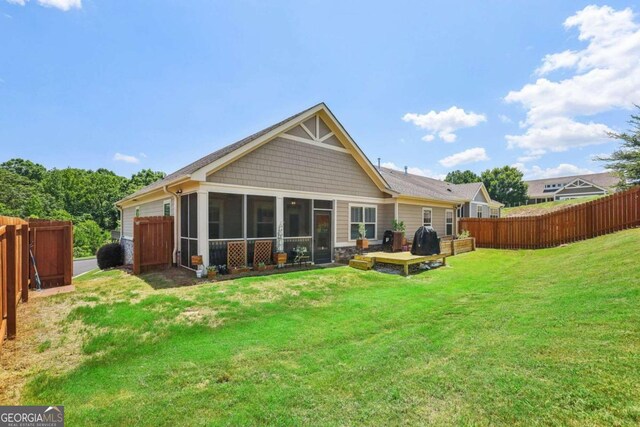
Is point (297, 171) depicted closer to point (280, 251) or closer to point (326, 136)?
point (326, 136)

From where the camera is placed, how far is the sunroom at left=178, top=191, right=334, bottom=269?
9.46 metres

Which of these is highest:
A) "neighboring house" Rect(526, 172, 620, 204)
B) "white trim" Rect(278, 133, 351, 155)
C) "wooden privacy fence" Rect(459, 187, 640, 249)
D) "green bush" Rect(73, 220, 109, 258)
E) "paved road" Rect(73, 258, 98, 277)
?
"neighboring house" Rect(526, 172, 620, 204)

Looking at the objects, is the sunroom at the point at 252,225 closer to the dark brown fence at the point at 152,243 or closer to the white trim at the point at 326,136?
the dark brown fence at the point at 152,243

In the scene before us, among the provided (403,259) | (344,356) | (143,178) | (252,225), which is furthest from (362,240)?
(143,178)

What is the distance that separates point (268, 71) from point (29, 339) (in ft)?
41.0

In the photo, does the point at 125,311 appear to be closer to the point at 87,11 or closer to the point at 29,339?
the point at 29,339

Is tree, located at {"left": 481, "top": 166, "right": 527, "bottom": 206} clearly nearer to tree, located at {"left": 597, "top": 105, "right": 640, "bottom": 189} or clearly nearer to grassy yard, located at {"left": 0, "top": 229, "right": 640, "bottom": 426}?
tree, located at {"left": 597, "top": 105, "right": 640, "bottom": 189}

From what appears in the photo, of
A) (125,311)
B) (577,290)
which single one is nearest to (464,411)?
(577,290)

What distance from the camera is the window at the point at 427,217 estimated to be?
1742 cm

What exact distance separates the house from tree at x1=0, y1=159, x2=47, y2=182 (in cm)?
5272

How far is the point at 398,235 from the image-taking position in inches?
560

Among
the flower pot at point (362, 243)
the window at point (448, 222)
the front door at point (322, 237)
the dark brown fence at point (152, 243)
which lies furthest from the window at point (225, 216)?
the window at point (448, 222)

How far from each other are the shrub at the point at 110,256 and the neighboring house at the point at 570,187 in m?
57.1

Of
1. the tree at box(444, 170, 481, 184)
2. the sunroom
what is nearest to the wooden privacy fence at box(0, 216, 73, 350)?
the sunroom
